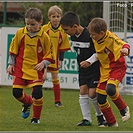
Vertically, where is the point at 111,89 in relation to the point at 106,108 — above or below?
above

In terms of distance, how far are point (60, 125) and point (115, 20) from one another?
7.88 metres

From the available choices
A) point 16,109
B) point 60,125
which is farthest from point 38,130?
point 16,109

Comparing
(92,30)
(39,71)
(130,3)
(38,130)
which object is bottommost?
(38,130)

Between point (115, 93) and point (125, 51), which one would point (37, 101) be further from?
point (125, 51)

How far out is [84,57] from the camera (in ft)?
27.9

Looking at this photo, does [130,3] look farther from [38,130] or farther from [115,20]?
[38,130]

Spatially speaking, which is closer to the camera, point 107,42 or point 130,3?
point 107,42

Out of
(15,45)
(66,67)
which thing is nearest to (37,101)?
(15,45)

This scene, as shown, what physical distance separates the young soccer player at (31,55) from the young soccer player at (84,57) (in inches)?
14.7

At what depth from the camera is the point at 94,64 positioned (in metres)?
8.46

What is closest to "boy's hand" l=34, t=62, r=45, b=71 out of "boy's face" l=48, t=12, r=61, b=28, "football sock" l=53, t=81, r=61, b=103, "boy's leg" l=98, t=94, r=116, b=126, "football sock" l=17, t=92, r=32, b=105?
"football sock" l=17, t=92, r=32, b=105

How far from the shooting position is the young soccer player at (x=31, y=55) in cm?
846

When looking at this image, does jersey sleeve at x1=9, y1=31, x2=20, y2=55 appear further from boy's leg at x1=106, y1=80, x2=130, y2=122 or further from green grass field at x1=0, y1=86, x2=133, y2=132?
boy's leg at x1=106, y1=80, x2=130, y2=122

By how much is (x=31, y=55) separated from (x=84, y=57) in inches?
28.8
